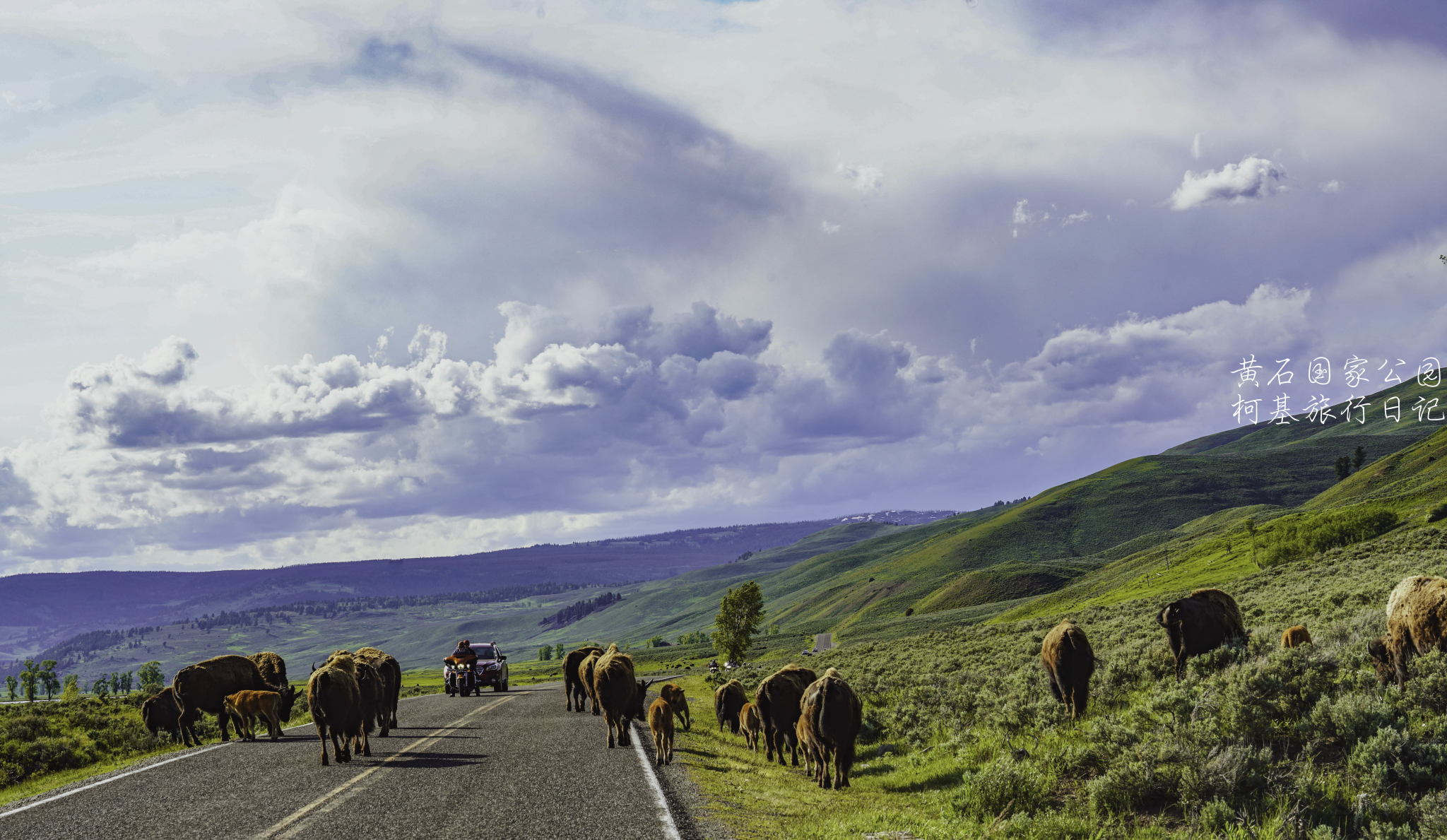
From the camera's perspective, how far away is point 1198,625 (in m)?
18.0

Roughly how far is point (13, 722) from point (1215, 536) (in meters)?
153

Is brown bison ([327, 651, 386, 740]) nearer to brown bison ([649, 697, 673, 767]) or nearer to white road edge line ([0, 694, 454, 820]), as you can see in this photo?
white road edge line ([0, 694, 454, 820])

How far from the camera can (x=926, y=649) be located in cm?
4378

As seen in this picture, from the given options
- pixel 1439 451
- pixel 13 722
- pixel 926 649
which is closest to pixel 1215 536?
pixel 1439 451

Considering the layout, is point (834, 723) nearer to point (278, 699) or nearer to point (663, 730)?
point (663, 730)

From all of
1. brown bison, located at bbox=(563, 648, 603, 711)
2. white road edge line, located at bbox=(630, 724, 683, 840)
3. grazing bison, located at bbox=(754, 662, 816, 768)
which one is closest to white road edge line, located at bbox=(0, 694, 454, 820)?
white road edge line, located at bbox=(630, 724, 683, 840)

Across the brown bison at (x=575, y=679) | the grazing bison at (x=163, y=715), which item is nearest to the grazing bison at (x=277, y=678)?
the grazing bison at (x=163, y=715)

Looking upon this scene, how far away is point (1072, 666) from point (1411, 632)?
598 cm

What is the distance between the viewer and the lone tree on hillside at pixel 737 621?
9719 centimetres

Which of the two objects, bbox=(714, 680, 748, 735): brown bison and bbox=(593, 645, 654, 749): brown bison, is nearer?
bbox=(593, 645, 654, 749): brown bison

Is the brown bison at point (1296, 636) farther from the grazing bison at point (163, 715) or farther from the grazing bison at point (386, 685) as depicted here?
the grazing bison at point (163, 715)

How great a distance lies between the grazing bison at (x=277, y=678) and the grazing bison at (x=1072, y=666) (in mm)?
24762

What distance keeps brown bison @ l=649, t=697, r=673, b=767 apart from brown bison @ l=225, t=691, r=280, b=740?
11.5 metres

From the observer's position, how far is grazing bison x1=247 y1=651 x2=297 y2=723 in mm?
27641
